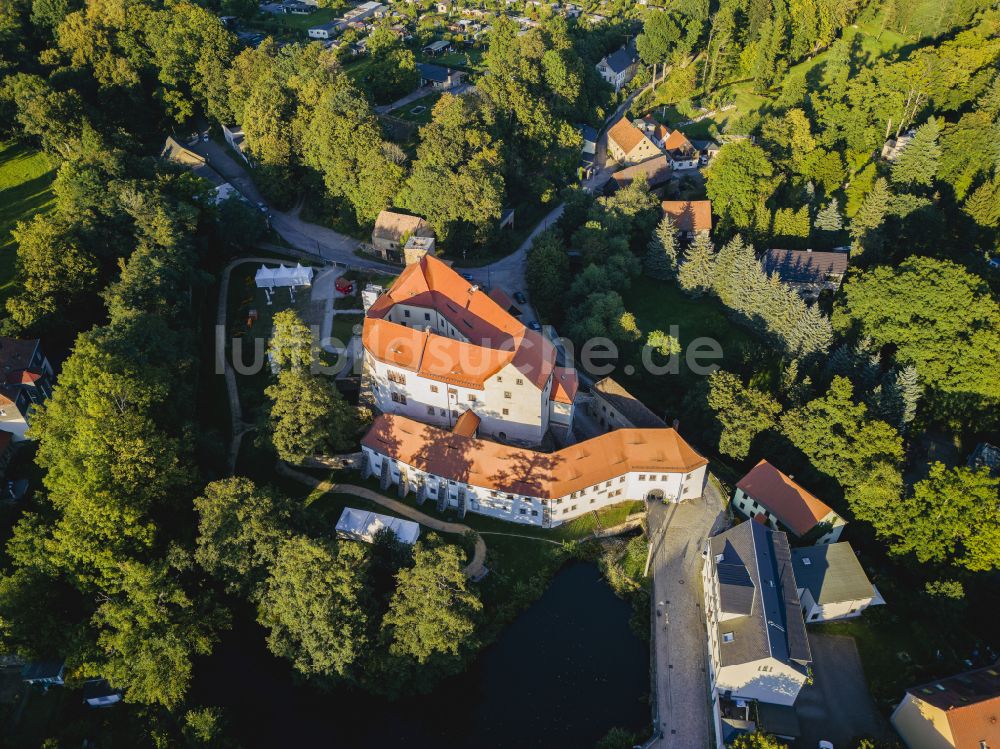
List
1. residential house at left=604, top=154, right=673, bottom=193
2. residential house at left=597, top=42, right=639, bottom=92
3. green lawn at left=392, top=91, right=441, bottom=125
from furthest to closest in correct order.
→ residential house at left=597, top=42, right=639, bottom=92 < green lawn at left=392, top=91, right=441, bottom=125 < residential house at left=604, top=154, right=673, bottom=193

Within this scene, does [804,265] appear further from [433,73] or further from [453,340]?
[433,73]

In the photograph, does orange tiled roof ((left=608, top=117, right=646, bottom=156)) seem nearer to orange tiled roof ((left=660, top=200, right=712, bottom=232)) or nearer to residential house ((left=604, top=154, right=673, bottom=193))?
residential house ((left=604, top=154, right=673, bottom=193))

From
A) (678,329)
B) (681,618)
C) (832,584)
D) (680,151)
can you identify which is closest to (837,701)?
(832,584)

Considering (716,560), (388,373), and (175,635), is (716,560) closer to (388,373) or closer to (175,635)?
(388,373)

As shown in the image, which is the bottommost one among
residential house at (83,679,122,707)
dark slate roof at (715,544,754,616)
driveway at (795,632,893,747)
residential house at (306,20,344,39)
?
Result: driveway at (795,632,893,747)

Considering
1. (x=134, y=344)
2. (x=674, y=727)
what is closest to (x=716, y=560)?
(x=674, y=727)

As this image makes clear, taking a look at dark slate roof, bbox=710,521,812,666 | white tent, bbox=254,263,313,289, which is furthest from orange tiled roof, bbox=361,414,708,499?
white tent, bbox=254,263,313,289

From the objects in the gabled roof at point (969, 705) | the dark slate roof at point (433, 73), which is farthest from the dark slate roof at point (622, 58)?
the gabled roof at point (969, 705)

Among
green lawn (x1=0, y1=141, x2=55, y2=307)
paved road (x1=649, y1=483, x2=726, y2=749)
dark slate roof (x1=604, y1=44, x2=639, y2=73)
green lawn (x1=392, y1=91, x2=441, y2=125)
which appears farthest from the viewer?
dark slate roof (x1=604, y1=44, x2=639, y2=73)
